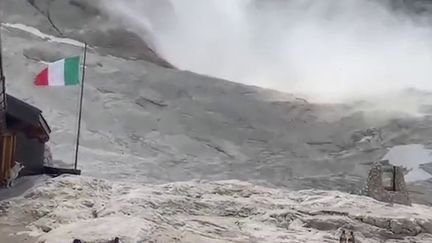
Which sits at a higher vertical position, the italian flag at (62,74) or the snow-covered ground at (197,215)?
the italian flag at (62,74)

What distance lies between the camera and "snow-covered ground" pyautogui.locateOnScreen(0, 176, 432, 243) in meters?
11.6

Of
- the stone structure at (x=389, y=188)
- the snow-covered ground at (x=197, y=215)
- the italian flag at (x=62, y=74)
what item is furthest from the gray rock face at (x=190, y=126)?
the snow-covered ground at (x=197, y=215)

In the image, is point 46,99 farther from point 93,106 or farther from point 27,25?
point 27,25

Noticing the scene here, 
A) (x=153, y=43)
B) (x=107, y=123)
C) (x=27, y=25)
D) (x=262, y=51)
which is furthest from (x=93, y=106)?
(x=262, y=51)

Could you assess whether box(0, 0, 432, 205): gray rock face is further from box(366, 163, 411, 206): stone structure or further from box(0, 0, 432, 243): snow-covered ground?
box(366, 163, 411, 206): stone structure

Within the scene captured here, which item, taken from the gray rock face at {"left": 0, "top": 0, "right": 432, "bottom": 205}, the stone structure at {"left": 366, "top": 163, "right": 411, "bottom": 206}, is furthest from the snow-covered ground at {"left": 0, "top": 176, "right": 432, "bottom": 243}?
the gray rock face at {"left": 0, "top": 0, "right": 432, "bottom": 205}

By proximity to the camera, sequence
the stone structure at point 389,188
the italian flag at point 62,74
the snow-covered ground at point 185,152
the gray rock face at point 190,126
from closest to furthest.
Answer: the snow-covered ground at point 185,152
the stone structure at point 389,188
the italian flag at point 62,74
the gray rock face at point 190,126

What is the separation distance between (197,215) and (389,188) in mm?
4340

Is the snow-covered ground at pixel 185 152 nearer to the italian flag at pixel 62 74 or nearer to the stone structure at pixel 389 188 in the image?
the stone structure at pixel 389 188

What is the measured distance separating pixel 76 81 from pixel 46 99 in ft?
31.4

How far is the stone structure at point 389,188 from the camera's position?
1492 cm

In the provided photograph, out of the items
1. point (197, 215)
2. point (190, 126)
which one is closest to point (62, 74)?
point (197, 215)

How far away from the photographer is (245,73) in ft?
120

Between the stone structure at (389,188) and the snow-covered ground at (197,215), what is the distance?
529 millimetres
